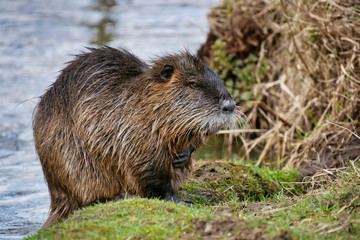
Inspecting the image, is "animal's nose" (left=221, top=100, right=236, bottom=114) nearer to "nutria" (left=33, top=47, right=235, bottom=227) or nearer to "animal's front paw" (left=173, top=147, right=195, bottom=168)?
"nutria" (left=33, top=47, right=235, bottom=227)

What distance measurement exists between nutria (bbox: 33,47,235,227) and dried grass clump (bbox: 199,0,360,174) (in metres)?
1.44

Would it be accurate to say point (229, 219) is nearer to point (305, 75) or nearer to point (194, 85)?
point (194, 85)

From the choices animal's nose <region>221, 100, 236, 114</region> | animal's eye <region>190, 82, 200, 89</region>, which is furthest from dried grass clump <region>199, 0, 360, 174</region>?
animal's eye <region>190, 82, 200, 89</region>

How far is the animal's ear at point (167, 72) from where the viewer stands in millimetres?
4352

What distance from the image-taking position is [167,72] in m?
4.38

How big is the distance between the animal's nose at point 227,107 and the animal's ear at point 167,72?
A: 47cm

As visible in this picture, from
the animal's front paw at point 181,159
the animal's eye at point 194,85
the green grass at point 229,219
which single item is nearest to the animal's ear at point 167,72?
the animal's eye at point 194,85

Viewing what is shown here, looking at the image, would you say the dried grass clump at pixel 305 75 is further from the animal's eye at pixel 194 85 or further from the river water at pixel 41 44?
the animal's eye at pixel 194 85

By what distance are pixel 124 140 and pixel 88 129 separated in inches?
11.1

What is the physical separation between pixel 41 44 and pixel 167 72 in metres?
7.82

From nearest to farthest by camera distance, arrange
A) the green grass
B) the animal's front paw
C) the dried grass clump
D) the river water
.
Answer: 1. the green grass
2. the animal's front paw
3. the dried grass clump
4. the river water

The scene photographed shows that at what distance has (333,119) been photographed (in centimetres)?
579

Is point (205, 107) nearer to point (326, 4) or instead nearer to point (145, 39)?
point (326, 4)

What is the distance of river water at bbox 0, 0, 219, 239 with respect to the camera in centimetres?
575
